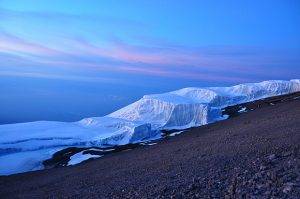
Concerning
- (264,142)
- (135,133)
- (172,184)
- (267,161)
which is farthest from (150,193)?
(135,133)

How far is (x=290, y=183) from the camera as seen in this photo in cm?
1072

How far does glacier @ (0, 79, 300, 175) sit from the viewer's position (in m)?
53.7

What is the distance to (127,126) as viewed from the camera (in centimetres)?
6228

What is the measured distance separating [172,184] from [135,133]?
4159 centimetres

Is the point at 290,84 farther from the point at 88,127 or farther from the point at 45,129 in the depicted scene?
the point at 45,129

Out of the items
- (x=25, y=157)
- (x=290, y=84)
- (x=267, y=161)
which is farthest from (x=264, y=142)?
(x=290, y=84)

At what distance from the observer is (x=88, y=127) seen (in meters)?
72.9

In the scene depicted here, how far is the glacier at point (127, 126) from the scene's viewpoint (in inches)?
2114

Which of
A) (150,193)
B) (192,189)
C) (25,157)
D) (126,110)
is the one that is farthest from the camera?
(126,110)

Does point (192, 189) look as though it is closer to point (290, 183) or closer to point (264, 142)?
point (290, 183)

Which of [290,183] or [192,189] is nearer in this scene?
[290,183]

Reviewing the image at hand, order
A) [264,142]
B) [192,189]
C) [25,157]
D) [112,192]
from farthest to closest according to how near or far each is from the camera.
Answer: [25,157]
[264,142]
[112,192]
[192,189]

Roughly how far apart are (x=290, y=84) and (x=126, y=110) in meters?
35.2

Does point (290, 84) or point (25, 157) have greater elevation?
point (290, 84)
